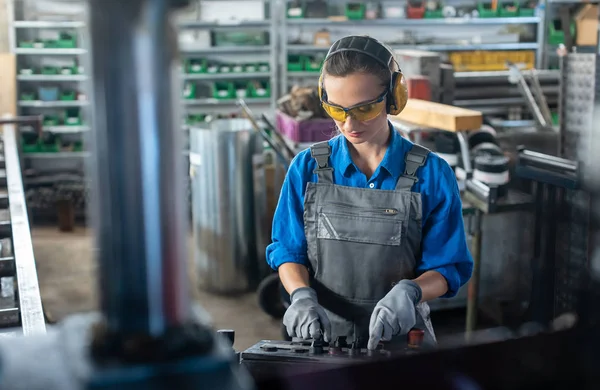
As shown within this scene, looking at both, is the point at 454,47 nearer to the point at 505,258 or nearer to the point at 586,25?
the point at 586,25

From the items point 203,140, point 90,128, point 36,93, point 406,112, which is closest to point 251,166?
point 203,140

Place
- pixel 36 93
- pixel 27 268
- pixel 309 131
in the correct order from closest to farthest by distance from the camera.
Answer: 1. pixel 27 268
2. pixel 309 131
3. pixel 36 93

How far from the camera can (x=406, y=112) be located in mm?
3512

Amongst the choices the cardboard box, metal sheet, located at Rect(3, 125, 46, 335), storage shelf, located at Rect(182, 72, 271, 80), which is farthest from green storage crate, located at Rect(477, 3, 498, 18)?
metal sheet, located at Rect(3, 125, 46, 335)

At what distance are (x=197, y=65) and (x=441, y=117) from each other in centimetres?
413

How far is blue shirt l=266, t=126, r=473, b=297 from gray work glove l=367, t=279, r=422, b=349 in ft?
0.44

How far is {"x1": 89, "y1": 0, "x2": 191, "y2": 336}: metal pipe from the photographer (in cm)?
36

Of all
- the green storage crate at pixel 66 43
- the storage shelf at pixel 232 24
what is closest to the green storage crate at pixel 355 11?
the storage shelf at pixel 232 24

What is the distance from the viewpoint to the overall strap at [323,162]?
1.62 m

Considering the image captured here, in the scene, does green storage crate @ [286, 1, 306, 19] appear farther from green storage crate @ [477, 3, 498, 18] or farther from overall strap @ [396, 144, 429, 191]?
overall strap @ [396, 144, 429, 191]

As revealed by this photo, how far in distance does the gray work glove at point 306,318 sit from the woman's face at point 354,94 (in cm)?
38

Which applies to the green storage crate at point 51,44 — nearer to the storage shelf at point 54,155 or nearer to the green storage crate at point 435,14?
the storage shelf at point 54,155

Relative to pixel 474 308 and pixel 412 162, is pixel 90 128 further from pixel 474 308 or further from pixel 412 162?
pixel 474 308

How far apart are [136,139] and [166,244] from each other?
0.06 metres
